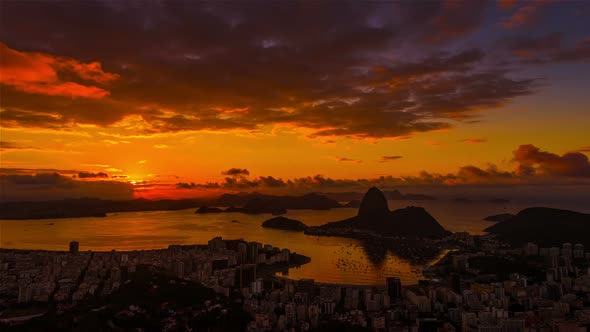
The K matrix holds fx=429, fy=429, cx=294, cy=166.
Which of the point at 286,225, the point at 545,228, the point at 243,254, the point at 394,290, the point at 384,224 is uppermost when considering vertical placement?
the point at 545,228

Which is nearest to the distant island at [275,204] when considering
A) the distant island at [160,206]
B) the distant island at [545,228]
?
the distant island at [160,206]

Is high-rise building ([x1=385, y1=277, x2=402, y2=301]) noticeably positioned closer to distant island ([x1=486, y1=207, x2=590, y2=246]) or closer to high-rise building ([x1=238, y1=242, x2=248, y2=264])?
high-rise building ([x1=238, y1=242, x2=248, y2=264])

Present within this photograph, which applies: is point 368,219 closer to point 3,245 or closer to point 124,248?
point 124,248

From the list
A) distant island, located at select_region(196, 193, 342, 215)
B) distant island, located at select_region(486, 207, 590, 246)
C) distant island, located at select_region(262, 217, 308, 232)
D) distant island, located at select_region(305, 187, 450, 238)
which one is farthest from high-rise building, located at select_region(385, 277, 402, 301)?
distant island, located at select_region(196, 193, 342, 215)

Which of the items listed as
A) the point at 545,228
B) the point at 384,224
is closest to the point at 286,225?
the point at 384,224

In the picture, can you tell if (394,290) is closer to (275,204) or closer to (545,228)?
(545,228)
